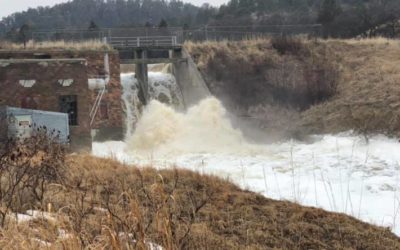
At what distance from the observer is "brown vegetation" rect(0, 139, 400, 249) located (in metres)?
4.42

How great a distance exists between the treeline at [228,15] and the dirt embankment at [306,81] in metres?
11.1

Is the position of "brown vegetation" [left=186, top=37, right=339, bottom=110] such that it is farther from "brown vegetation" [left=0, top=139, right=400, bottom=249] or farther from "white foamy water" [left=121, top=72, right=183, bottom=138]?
"brown vegetation" [left=0, top=139, right=400, bottom=249]

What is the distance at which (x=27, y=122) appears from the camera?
19.1m

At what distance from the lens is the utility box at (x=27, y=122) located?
58.5ft

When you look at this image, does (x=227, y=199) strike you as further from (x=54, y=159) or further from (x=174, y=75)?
(x=174, y=75)

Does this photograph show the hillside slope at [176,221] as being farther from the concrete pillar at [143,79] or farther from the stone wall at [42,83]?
the concrete pillar at [143,79]

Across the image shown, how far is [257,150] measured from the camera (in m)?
23.1

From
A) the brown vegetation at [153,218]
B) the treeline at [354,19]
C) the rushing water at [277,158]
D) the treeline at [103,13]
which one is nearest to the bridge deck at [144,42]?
the rushing water at [277,158]

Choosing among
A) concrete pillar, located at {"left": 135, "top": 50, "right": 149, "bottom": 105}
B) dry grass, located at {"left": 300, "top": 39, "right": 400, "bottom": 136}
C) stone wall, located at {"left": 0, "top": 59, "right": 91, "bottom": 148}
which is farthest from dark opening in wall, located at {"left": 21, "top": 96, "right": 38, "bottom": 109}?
dry grass, located at {"left": 300, "top": 39, "right": 400, "bottom": 136}

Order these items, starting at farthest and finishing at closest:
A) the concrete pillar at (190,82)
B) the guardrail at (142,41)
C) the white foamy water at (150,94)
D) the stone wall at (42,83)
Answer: the guardrail at (142,41) → the concrete pillar at (190,82) → the white foamy water at (150,94) → the stone wall at (42,83)

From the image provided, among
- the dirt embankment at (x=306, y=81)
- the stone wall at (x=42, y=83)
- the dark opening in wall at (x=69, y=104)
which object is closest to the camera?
the stone wall at (x=42, y=83)

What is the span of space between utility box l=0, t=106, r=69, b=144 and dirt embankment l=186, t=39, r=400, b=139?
11.6m

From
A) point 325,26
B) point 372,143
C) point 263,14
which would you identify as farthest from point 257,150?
A: point 263,14

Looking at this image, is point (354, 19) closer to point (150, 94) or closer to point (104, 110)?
point (150, 94)
